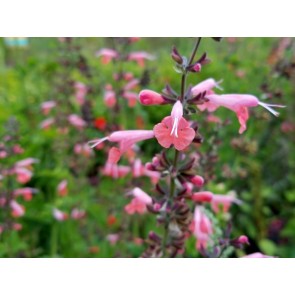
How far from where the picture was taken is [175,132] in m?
0.72

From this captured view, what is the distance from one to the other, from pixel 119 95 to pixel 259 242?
1093 mm

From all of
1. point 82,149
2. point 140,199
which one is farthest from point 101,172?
point 140,199

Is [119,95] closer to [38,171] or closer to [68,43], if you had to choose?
[68,43]

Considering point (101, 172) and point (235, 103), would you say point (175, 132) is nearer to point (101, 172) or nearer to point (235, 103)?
point (235, 103)

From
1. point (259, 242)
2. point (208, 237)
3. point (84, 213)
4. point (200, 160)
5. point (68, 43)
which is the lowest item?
point (259, 242)

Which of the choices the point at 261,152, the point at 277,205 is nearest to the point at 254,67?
the point at 261,152

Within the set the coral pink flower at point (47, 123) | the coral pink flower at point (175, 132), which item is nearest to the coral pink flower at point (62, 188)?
the coral pink flower at point (47, 123)

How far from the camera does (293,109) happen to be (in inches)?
130

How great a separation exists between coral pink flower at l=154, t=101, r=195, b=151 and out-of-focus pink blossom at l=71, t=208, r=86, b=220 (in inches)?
61.1

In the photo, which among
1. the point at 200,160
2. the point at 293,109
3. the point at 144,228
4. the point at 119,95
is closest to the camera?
the point at 200,160

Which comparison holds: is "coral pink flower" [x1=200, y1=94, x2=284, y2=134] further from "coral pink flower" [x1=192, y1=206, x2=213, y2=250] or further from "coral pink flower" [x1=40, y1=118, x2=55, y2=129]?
"coral pink flower" [x1=40, y1=118, x2=55, y2=129]

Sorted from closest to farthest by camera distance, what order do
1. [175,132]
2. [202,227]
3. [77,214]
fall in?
[175,132] → [202,227] → [77,214]

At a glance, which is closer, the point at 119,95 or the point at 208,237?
the point at 208,237

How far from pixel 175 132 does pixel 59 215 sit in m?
1.56
